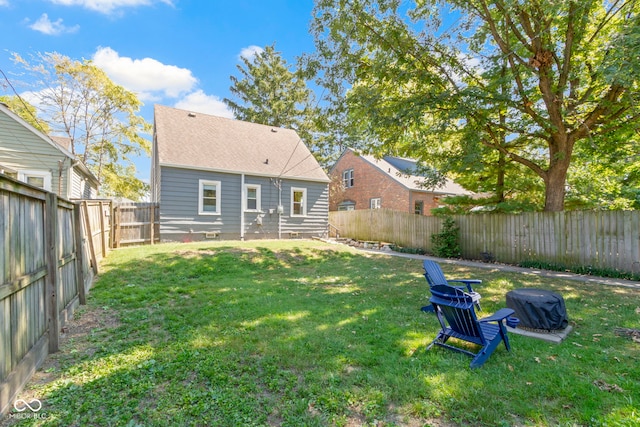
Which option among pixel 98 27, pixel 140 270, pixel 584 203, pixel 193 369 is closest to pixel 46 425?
pixel 193 369

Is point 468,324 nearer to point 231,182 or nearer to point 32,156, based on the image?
point 231,182

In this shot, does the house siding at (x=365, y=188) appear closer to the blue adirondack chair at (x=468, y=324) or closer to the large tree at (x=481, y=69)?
the large tree at (x=481, y=69)

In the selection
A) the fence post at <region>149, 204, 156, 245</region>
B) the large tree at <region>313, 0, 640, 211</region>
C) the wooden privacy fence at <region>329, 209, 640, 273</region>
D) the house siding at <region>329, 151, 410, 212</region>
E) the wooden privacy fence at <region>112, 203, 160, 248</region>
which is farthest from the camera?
the house siding at <region>329, 151, 410, 212</region>

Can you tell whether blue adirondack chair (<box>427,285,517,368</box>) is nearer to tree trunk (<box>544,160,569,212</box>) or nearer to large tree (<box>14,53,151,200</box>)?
tree trunk (<box>544,160,569,212</box>)

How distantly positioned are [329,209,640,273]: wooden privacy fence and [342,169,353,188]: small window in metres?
11.0

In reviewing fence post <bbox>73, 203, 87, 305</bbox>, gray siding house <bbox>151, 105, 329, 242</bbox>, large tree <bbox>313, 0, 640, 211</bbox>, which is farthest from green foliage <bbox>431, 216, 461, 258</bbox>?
fence post <bbox>73, 203, 87, 305</bbox>

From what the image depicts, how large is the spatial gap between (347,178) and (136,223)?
1624cm

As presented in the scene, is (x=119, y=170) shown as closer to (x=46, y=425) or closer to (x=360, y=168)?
(x=360, y=168)

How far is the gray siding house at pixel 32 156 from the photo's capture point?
428 inches

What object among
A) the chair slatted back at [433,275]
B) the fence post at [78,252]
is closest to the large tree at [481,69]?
the chair slatted back at [433,275]

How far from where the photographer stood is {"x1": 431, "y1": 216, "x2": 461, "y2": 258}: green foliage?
39.1 feet

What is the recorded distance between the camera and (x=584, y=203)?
12.5 metres

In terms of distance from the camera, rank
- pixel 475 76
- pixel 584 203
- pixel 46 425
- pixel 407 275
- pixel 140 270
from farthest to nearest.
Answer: pixel 584 203, pixel 475 76, pixel 407 275, pixel 140 270, pixel 46 425

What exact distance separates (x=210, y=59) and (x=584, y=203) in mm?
21429
